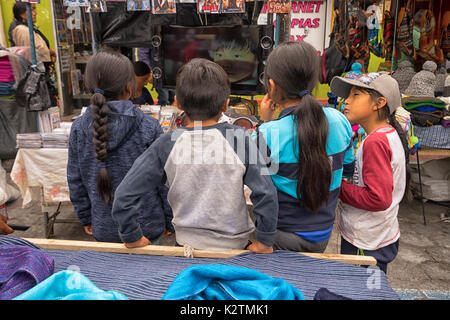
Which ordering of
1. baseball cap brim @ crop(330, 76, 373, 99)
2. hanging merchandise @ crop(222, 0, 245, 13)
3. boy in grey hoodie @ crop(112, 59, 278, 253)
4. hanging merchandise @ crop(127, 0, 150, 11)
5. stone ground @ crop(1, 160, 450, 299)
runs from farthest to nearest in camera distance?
1. hanging merchandise @ crop(127, 0, 150, 11)
2. hanging merchandise @ crop(222, 0, 245, 13)
3. stone ground @ crop(1, 160, 450, 299)
4. baseball cap brim @ crop(330, 76, 373, 99)
5. boy in grey hoodie @ crop(112, 59, 278, 253)

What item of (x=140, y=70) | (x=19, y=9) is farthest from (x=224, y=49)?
(x=19, y=9)

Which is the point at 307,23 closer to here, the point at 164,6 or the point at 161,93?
the point at 161,93

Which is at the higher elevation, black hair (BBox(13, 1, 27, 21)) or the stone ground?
black hair (BBox(13, 1, 27, 21))

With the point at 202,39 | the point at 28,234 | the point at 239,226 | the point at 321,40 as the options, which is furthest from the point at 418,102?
the point at 321,40

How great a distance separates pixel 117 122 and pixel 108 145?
119 mm

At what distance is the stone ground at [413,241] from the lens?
109 inches

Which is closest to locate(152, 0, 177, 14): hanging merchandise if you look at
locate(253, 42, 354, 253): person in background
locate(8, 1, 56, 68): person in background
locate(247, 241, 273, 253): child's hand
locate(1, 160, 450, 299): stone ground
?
locate(1, 160, 450, 299): stone ground

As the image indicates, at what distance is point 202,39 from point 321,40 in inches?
220

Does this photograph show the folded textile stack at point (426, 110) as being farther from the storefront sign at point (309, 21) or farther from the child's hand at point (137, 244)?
the storefront sign at point (309, 21)

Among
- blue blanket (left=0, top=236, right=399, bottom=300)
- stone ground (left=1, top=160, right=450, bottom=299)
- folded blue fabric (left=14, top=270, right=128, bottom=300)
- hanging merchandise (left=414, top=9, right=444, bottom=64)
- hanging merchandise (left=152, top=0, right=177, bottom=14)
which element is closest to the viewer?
folded blue fabric (left=14, top=270, right=128, bottom=300)

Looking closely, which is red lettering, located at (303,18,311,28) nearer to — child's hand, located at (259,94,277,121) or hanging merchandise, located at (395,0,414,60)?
hanging merchandise, located at (395,0,414,60)

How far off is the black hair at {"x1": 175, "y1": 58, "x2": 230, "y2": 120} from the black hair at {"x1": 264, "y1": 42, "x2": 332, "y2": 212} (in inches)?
9.9

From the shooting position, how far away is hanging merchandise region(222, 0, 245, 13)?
3.21 meters

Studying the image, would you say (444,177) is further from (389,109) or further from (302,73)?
(302,73)
